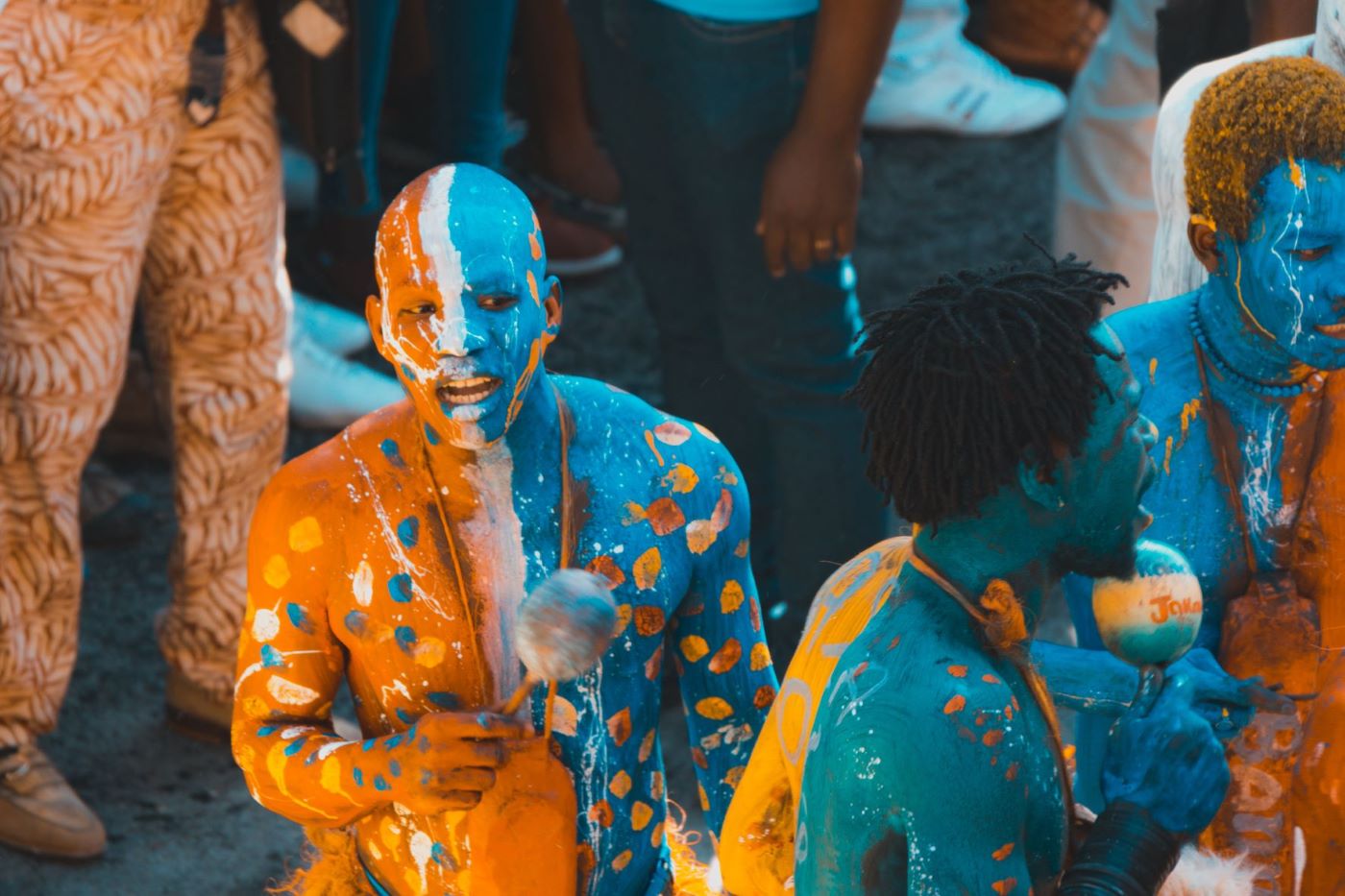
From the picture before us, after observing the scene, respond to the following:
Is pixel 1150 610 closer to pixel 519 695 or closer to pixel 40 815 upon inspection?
pixel 519 695

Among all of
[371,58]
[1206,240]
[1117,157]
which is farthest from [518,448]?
[371,58]

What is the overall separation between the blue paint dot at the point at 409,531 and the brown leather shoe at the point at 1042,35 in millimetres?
4655

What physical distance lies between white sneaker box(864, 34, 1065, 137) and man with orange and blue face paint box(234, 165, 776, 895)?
4.18 meters

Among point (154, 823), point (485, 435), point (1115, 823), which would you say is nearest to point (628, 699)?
point (485, 435)

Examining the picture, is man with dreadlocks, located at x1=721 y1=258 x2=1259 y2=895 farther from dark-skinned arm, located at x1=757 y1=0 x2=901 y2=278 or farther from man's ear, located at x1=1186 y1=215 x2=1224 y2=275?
dark-skinned arm, located at x1=757 y1=0 x2=901 y2=278

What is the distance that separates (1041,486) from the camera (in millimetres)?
1844

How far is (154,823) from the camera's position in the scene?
367cm

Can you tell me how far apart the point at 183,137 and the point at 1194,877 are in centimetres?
220

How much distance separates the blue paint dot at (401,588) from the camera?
220 cm

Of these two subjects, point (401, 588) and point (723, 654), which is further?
point (723, 654)

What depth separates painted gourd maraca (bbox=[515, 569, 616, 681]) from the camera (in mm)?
1981

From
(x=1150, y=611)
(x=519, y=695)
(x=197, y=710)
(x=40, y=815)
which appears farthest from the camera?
(x=197, y=710)

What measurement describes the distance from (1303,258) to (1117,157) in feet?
7.39

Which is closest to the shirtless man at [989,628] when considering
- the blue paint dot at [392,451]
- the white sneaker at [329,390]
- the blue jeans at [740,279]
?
the blue paint dot at [392,451]
